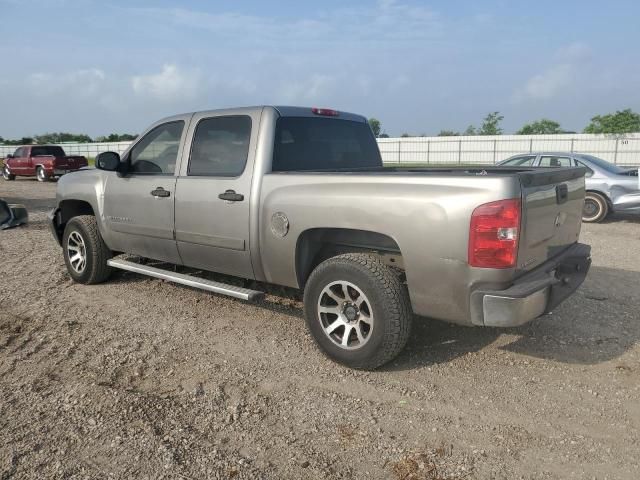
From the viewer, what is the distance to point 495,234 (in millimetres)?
3182

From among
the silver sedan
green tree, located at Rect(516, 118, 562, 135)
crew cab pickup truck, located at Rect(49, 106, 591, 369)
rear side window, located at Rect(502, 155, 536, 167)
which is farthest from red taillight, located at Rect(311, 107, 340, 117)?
green tree, located at Rect(516, 118, 562, 135)

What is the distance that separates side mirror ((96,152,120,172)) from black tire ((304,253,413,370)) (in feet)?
8.53

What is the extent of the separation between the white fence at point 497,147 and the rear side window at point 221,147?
88.3 ft

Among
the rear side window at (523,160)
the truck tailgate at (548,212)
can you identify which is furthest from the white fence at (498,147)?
the truck tailgate at (548,212)

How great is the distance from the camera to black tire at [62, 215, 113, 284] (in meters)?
5.90

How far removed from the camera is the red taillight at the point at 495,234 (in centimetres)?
315

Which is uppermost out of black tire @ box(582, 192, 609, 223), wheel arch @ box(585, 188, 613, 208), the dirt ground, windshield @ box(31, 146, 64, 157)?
windshield @ box(31, 146, 64, 157)

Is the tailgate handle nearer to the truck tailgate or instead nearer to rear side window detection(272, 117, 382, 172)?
the truck tailgate

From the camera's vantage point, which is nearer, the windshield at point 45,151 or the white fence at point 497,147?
the windshield at point 45,151

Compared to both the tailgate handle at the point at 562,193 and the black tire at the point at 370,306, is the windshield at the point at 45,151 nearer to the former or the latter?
the black tire at the point at 370,306

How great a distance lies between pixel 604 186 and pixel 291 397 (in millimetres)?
9903

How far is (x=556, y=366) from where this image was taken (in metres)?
3.98

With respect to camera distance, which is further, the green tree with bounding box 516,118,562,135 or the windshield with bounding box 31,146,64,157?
the green tree with bounding box 516,118,562,135

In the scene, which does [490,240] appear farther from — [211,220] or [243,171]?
[211,220]
